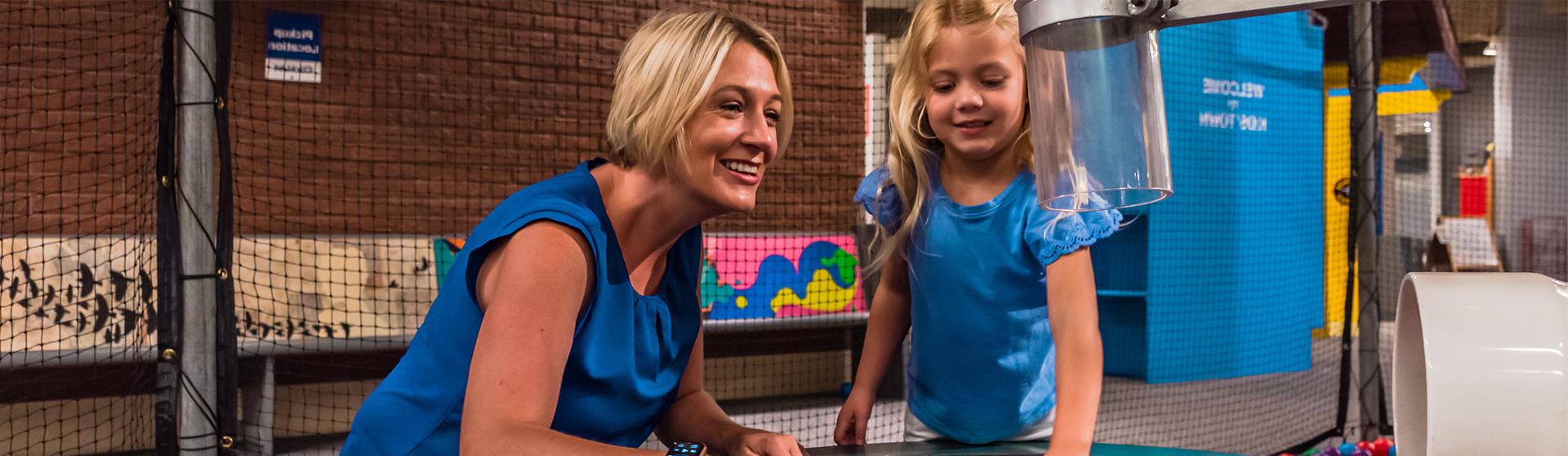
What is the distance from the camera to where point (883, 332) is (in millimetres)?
1784

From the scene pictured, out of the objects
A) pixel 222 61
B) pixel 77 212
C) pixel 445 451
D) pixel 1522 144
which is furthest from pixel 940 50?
pixel 1522 144

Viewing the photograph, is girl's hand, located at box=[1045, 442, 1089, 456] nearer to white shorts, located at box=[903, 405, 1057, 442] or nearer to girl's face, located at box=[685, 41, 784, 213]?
white shorts, located at box=[903, 405, 1057, 442]

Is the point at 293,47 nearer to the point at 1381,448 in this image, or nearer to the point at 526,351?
the point at 526,351

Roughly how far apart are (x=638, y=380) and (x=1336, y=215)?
7824 millimetres

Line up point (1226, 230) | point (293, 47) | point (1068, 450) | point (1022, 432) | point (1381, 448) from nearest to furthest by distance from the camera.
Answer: point (1068, 450), point (1022, 432), point (1381, 448), point (293, 47), point (1226, 230)

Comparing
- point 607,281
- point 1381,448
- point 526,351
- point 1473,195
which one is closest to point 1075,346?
point 607,281

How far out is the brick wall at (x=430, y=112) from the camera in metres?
4.61

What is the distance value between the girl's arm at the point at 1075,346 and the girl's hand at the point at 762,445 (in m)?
0.32

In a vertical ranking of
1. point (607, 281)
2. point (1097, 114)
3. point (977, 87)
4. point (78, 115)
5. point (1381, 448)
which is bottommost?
point (1381, 448)

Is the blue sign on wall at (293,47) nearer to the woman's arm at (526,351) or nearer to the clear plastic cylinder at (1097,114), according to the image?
the woman's arm at (526,351)

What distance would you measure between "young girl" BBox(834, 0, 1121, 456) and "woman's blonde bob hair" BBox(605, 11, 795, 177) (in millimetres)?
363

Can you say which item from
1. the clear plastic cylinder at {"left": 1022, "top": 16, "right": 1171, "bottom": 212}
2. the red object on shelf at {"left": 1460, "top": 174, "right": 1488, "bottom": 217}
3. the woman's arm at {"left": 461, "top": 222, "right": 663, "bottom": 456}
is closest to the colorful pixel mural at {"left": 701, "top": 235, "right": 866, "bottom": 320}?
the woman's arm at {"left": 461, "top": 222, "right": 663, "bottom": 456}

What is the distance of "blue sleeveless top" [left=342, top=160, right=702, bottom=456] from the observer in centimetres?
121

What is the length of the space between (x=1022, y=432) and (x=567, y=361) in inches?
28.4
